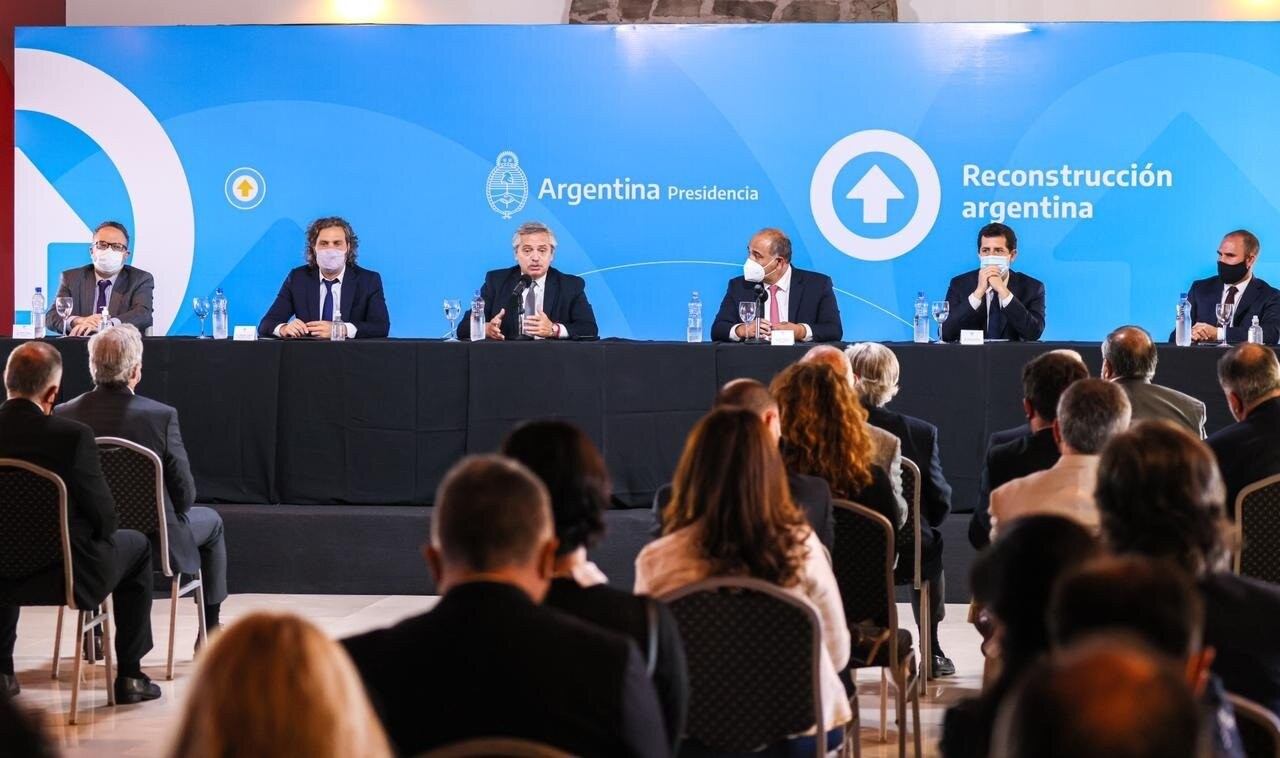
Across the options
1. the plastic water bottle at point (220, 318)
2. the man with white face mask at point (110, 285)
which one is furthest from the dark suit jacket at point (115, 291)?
the plastic water bottle at point (220, 318)

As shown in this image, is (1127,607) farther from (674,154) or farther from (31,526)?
(674,154)

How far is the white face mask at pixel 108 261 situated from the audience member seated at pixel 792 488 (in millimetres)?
4200

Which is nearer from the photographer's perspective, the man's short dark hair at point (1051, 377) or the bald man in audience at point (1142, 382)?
the man's short dark hair at point (1051, 377)

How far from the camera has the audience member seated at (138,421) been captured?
440 centimetres

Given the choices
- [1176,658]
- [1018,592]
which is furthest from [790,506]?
[1176,658]

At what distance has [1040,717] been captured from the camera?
2.80ft

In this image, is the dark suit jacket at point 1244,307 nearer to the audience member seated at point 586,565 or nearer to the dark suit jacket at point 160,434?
the dark suit jacket at point 160,434

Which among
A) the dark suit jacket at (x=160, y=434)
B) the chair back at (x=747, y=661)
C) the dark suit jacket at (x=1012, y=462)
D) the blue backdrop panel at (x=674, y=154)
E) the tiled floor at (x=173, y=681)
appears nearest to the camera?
the chair back at (x=747, y=661)

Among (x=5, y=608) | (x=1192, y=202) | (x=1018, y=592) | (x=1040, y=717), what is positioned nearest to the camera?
(x=1040, y=717)

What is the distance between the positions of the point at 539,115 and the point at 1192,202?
10.8 feet

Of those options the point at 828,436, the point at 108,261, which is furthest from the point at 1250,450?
the point at 108,261

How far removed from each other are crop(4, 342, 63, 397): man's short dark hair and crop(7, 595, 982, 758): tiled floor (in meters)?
0.83

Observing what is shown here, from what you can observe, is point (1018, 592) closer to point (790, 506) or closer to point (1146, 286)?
point (790, 506)

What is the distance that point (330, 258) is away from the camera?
6508mm
